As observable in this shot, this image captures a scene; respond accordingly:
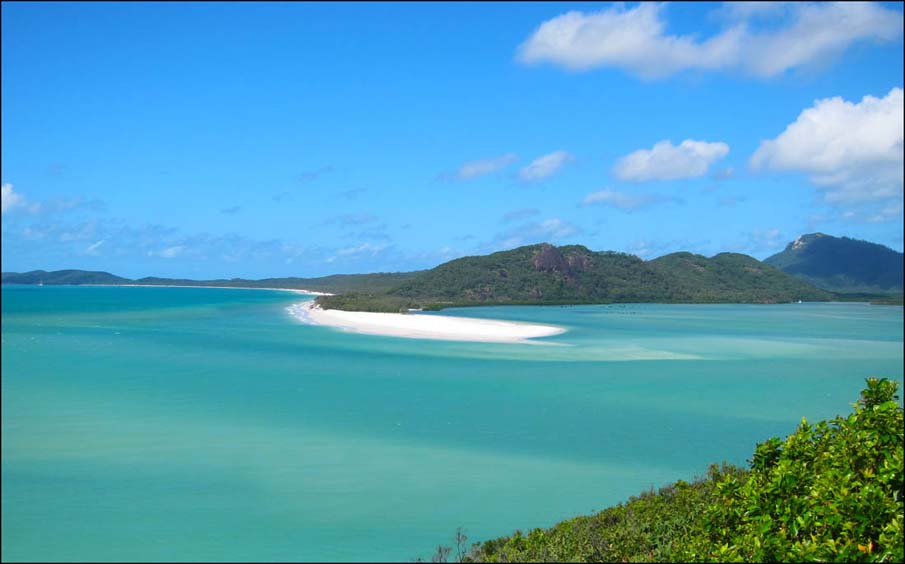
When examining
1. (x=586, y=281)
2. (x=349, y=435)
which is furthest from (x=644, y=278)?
(x=349, y=435)

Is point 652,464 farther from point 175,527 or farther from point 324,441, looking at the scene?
point 175,527

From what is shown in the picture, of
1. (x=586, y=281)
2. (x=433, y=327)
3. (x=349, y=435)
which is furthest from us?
(x=586, y=281)

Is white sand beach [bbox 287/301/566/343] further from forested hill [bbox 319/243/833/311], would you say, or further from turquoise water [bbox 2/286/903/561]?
forested hill [bbox 319/243/833/311]

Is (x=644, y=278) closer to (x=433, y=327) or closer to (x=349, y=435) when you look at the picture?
(x=433, y=327)

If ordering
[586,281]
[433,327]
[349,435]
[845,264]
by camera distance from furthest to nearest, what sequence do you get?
[586,281], [845,264], [433,327], [349,435]

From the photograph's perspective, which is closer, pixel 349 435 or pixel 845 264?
pixel 349 435

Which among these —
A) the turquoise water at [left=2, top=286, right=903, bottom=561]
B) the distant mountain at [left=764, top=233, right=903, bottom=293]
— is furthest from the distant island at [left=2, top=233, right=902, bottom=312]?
the turquoise water at [left=2, top=286, right=903, bottom=561]

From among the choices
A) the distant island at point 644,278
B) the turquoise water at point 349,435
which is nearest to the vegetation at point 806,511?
the turquoise water at point 349,435

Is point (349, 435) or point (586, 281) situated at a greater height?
point (586, 281)

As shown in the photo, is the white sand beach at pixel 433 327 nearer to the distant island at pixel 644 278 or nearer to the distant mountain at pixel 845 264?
the distant island at pixel 644 278
